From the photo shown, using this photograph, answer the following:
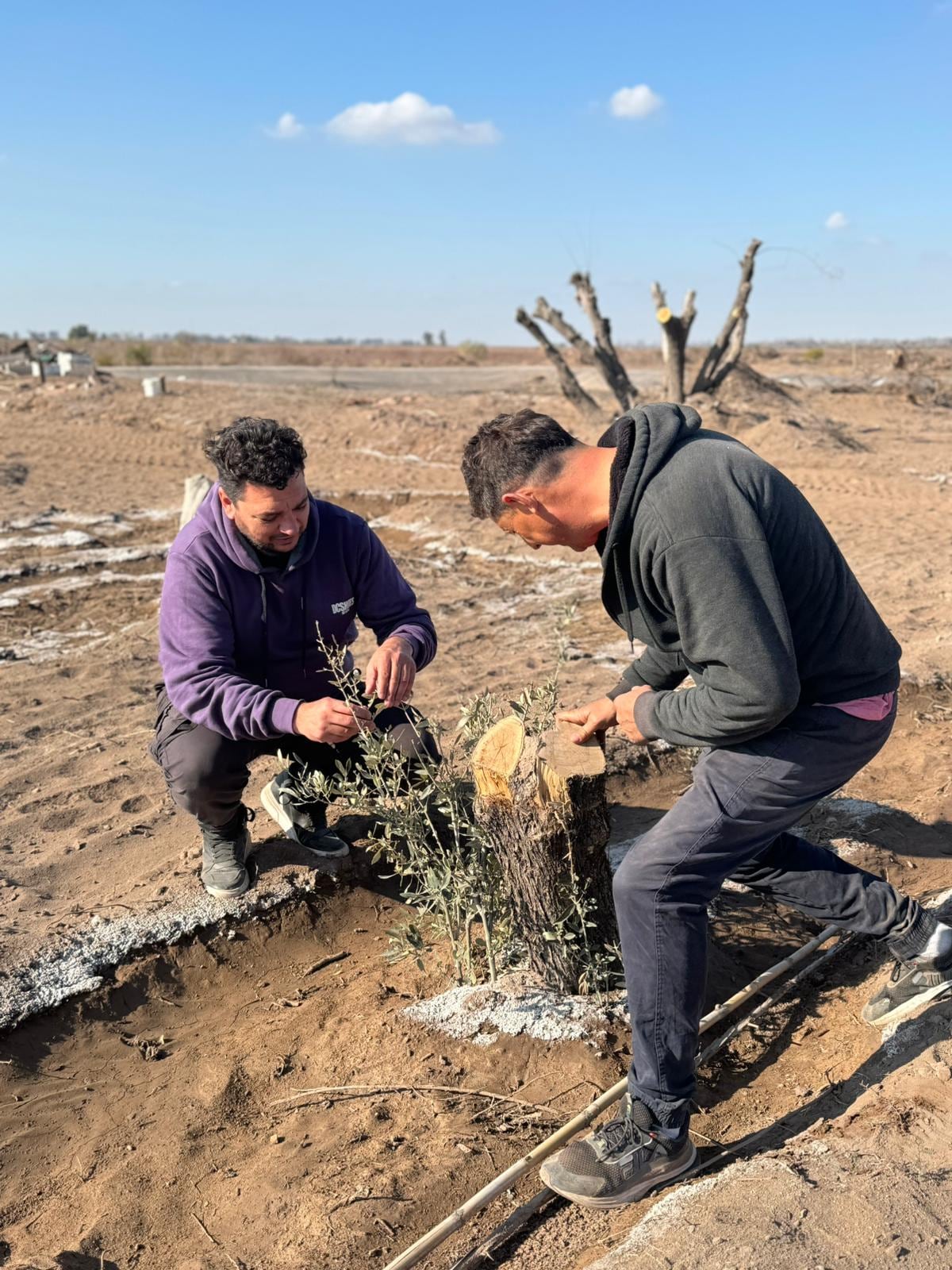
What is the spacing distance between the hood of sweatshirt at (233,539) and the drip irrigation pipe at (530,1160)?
1.89 metres

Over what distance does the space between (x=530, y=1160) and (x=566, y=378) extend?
40.6 ft

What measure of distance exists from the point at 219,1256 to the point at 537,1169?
76 cm

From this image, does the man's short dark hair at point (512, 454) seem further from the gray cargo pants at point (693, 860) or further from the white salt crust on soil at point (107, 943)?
the white salt crust on soil at point (107, 943)

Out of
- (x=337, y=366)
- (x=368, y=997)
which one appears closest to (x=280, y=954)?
(x=368, y=997)

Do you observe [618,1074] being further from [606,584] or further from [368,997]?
[606,584]

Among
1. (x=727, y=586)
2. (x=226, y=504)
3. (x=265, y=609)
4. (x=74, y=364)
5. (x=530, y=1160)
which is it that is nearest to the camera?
(x=727, y=586)

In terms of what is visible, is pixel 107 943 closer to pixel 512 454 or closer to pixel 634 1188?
pixel 634 1188

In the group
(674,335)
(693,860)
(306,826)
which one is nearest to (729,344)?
(674,335)

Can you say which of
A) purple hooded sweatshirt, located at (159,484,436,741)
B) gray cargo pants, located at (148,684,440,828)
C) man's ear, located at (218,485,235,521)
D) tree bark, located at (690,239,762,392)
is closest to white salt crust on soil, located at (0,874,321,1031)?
gray cargo pants, located at (148,684,440,828)

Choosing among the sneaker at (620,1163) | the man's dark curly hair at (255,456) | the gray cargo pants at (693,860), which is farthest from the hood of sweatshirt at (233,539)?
the sneaker at (620,1163)

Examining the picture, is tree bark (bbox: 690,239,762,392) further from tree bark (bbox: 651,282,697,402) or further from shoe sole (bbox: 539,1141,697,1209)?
shoe sole (bbox: 539,1141,697,1209)

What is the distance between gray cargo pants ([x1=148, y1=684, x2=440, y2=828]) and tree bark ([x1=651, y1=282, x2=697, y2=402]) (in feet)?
33.8

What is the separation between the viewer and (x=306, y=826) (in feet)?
12.8

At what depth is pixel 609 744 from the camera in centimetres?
470
